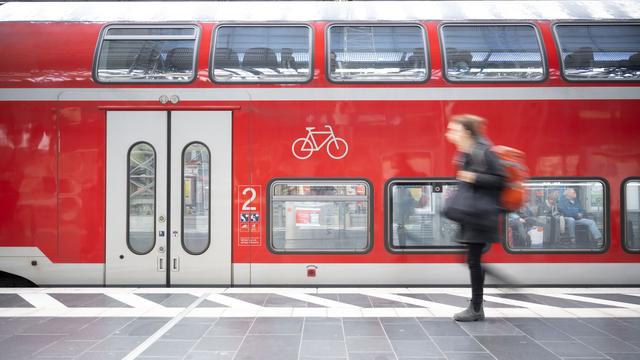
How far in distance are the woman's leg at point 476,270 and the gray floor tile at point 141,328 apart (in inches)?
130

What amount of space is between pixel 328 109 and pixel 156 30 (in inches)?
105

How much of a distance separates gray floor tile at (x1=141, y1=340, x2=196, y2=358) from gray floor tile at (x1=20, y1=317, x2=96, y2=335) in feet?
3.58

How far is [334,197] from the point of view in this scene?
6832 millimetres

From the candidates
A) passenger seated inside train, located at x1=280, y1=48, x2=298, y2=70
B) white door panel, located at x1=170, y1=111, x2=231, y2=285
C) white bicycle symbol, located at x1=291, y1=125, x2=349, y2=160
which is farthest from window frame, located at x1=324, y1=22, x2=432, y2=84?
white door panel, located at x1=170, y1=111, x2=231, y2=285

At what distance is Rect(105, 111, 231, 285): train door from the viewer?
6.87m

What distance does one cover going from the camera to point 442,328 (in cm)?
Answer: 520

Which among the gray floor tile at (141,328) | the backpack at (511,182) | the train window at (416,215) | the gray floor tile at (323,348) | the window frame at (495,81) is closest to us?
the gray floor tile at (323,348)

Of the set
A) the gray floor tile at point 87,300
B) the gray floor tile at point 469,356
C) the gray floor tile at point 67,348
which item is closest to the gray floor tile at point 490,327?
the gray floor tile at point 469,356

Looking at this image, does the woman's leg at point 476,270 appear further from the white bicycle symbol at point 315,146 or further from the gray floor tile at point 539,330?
the white bicycle symbol at point 315,146

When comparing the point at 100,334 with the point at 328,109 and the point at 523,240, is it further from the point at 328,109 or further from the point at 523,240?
the point at 523,240

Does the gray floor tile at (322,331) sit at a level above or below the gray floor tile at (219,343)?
above

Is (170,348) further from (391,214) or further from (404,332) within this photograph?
(391,214)

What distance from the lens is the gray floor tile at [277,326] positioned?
200 inches

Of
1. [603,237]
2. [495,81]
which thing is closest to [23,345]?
[495,81]
